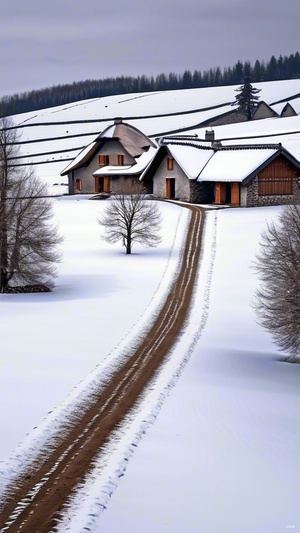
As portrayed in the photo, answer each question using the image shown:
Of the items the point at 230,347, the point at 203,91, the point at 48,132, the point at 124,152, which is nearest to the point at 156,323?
the point at 230,347

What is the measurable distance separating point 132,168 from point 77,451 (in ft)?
194

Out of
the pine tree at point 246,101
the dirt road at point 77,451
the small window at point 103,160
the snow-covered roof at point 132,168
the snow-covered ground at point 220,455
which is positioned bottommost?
the snow-covered ground at point 220,455

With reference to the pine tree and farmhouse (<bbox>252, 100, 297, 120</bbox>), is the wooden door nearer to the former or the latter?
farmhouse (<bbox>252, 100, 297, 120</bbox>)

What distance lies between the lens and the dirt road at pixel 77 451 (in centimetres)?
1003

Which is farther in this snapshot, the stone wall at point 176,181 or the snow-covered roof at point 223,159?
the stone wall at point 176,181

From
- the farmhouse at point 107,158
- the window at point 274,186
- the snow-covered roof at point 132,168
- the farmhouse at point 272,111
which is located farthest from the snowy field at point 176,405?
the farmhouse at point 272,111

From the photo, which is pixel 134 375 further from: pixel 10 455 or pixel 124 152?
pixel 124 152

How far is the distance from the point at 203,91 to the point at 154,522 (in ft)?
528

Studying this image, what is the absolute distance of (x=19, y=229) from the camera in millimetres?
35188

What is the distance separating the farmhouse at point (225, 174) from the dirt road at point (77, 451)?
3526 centimetres

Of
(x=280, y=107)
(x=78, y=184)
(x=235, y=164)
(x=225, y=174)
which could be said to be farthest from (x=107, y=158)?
(x=280, y=107)

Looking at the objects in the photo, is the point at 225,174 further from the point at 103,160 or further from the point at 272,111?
the point at 272,111

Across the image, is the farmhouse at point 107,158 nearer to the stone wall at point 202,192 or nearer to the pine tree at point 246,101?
the stone wall at point 202,192

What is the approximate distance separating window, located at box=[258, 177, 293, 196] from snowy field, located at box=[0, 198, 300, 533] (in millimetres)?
23105
